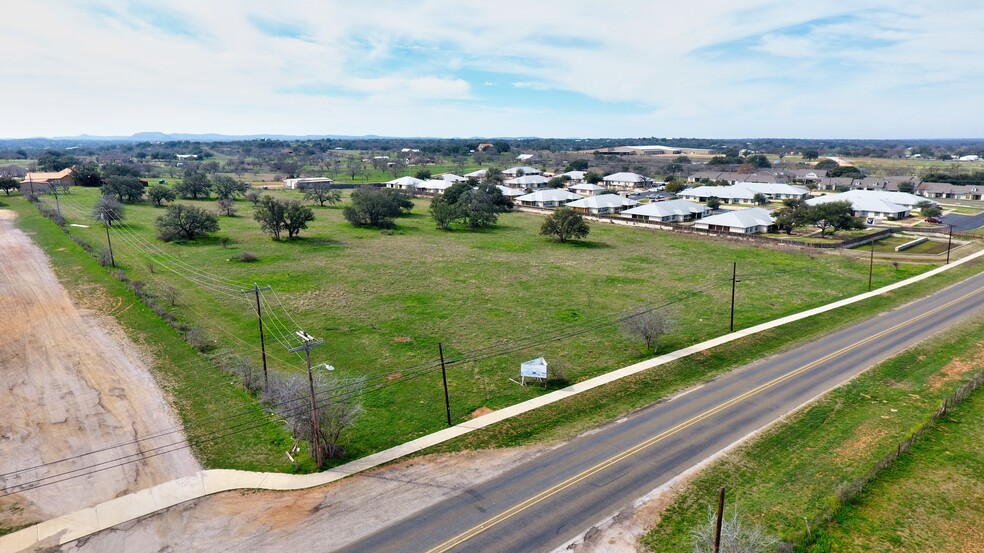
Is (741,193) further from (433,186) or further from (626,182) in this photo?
(433,186)

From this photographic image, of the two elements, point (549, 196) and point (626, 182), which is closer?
point (549, 196)

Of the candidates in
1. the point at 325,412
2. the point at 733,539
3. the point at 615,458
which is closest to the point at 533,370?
the point at 615,458

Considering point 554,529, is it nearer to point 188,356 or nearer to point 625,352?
point 625,352

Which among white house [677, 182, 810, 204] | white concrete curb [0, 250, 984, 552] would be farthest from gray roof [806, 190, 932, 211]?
white concrete curb [0, 250, 984, 552]

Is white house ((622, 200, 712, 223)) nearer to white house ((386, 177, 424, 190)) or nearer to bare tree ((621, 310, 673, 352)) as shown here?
white house ((386, 177, 424, 190))

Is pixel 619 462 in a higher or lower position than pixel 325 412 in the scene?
lower

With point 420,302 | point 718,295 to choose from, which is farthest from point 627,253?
point 420,302
